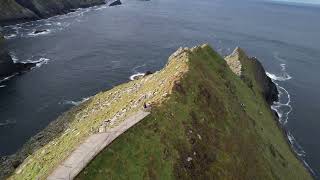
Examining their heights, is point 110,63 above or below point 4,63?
below

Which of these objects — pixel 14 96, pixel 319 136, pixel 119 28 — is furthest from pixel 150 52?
pixel 319 136

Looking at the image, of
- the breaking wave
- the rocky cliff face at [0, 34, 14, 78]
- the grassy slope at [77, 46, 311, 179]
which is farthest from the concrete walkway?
the rocky cliff face at [0, 34, 14, 78]

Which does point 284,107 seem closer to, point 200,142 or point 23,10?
point 200,142

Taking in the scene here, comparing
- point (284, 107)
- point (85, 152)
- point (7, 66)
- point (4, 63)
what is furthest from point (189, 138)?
point (7, 66)

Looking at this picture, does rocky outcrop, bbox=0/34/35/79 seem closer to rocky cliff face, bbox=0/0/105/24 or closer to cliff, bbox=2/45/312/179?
cliff, bbox=2/45/312/179

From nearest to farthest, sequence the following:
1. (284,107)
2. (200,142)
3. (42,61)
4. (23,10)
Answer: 1. (200,142)
2. (284,107)
3. (42,61)
4. (23,10)

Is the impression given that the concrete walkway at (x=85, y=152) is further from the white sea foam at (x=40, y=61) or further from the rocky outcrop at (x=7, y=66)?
the white sea foam at (x=40, y=61)
